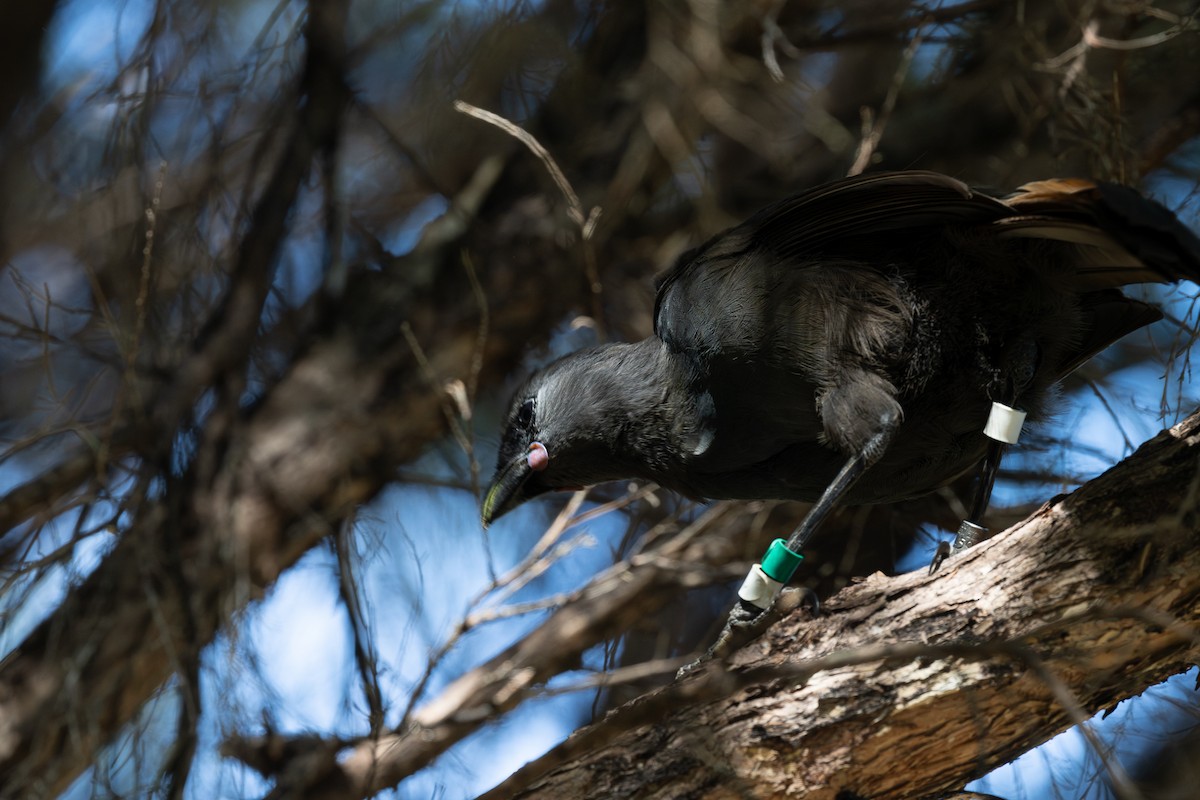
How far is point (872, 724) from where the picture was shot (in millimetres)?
2275

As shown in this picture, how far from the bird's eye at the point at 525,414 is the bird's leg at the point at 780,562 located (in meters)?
0.95

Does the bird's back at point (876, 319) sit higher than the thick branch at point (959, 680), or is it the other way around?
the bird's back at point (876, 319)

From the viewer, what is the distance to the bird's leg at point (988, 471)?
283cm

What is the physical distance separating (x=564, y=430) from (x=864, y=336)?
971 mm

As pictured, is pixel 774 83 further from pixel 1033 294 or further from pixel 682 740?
pixel 682 740

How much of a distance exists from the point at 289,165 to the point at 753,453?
2.29 metres

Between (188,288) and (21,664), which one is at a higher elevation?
(188,288)

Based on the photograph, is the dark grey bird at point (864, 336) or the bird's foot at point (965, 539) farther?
the bird's foot at point (965, 539)

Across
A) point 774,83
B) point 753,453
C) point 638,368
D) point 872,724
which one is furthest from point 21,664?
point 774,83

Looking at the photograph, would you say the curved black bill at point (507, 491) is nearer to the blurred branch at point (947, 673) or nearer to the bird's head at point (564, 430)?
the bird's head at point (564, 430)

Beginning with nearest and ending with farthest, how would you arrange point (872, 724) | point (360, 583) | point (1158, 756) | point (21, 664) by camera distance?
point (872, 724) → point (1158, 756) → point (360, 583) → point (21, 664)

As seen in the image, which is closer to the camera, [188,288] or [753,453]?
[753,453]

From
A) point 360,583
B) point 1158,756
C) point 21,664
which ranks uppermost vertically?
point 21,664

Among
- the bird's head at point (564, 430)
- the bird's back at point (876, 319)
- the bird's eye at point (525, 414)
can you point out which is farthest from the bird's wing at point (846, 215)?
the bird's eye at point (525, 414)
